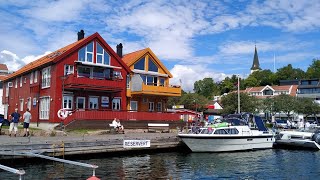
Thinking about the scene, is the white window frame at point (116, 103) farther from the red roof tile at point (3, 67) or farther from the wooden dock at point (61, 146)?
the red roof tile at point (3, 67)

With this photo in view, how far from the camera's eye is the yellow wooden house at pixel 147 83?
1726 inches

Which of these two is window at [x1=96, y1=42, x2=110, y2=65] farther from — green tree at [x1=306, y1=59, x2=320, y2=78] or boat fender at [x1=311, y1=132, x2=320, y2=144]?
green tree at [x1=306, y1=59, x2=320, y2=78]

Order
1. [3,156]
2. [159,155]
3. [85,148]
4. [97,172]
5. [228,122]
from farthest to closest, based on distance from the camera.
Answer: [228,122], [159,155], [85,148], [3,156], [97,172]

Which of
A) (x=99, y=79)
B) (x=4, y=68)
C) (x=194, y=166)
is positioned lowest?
(x=194, y=166)

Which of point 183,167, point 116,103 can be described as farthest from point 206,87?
point 183,167

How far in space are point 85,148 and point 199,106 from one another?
66.6 m

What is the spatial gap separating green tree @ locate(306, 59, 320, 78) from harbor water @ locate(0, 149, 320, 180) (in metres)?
127

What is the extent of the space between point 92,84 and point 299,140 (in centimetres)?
2100

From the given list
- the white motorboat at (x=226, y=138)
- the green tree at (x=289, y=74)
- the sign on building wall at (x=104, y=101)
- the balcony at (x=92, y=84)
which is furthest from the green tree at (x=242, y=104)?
the green tree at (x=289, y=74)

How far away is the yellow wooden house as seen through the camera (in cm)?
4384

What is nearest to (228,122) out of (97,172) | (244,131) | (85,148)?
(244,131)

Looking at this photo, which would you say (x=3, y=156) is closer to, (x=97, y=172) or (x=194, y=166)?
(x=97, y=172)

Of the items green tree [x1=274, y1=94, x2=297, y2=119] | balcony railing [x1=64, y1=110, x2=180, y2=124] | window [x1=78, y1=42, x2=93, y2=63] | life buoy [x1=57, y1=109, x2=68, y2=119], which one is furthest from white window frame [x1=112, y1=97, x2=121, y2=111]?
green tree [x1=274, y1=94, x2=297, y2=119]

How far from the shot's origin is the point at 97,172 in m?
18.5
